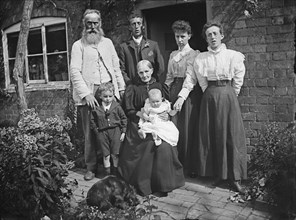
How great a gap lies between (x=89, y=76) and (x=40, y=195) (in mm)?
1651

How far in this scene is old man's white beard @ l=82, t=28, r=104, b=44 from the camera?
13.8 feet

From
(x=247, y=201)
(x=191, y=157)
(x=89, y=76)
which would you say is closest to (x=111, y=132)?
(x=89, y=76)

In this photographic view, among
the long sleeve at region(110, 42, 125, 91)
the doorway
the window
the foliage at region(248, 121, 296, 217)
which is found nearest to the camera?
the foliage at region(248, 121, 296, 217)

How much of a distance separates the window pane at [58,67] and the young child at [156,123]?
357 cm

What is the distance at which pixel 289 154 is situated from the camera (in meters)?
3.33

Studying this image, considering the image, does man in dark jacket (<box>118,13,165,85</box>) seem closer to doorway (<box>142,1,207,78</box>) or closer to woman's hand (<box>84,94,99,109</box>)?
woman's hand (<box>84,94,99,109</box>)

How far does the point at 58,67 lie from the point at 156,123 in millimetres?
3963

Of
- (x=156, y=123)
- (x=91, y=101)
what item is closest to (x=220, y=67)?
(x=156, y=123)

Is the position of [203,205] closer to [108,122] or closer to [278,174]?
[278,174]

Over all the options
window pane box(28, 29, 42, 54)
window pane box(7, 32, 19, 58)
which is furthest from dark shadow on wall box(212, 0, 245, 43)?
window pane box(7, 32, 19, 58)

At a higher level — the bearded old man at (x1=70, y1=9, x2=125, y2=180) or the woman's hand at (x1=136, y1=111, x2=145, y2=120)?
the bearded old man at (x1=70, y1=9, x2=125, y2=180)

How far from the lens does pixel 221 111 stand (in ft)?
12.6

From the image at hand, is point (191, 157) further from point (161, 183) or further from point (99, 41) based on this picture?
point (99, 41)

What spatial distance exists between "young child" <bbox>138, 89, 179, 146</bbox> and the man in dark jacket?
2.24 feet
